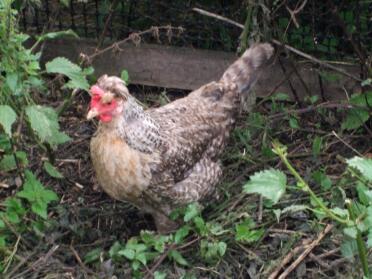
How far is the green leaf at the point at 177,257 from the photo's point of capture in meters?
3.93

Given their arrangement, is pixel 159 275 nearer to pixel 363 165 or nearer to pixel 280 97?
pixel 363 165

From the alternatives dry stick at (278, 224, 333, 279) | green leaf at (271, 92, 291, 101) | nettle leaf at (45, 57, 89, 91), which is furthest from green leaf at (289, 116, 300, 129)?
nettle leaf at (45, 57, 89, 91)

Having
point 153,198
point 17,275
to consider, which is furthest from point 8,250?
point 153,198

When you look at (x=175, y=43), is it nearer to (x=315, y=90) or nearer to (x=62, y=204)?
(x=315, y=90)

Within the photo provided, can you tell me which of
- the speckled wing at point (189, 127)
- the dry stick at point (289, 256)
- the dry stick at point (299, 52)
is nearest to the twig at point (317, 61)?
the dry stick at point (299, 52)

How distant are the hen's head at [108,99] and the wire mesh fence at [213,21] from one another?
1236 millimetres

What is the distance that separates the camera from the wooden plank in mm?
5168

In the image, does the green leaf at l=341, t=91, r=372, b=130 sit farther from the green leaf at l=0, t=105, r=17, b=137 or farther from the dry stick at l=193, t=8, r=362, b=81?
the green leaf at l=0, t=105, r=17, b=137

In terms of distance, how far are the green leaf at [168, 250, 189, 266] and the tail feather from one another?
3.54 feet

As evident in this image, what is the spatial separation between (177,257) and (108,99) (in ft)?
2.78

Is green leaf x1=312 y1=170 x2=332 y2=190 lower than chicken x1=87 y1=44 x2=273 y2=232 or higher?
lower

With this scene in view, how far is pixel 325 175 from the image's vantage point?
4.37 metres

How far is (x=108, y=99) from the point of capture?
3.74m

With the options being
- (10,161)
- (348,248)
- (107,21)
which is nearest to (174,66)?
(107,21)
